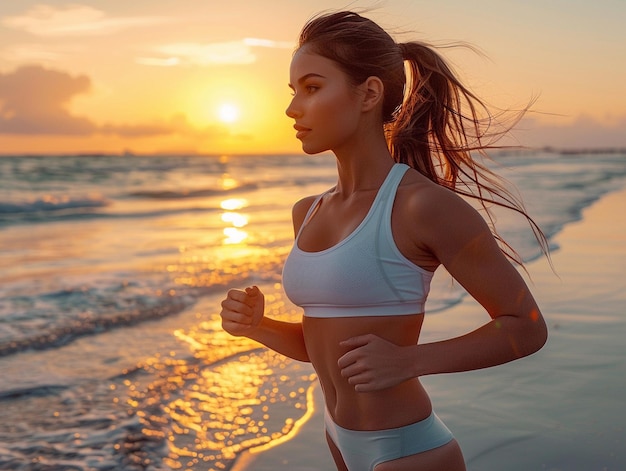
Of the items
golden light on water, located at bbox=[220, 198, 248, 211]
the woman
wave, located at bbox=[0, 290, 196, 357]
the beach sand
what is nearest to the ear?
the woman

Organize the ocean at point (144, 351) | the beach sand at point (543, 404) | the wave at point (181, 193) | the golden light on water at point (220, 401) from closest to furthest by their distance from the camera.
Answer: the beach sand at point (543, 404)
the golden light on water at point (220, 401)
the ocean at point (144, 351)
the wave at point (181, 193)

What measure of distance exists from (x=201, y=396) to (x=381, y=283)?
414cm

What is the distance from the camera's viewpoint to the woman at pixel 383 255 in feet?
6.54

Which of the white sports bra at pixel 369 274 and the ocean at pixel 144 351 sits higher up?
the white sports bra at pixel 369 274

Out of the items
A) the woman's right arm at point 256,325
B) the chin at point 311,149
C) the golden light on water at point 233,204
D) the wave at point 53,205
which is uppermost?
the chin at point 311,149

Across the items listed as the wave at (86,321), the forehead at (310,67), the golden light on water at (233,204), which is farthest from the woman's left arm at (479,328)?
the golden light on water at (233,204)

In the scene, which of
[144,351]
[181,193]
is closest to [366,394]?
[144,351]

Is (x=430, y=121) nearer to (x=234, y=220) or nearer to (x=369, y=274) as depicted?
(x=369, y=274)

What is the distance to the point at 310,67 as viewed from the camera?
2.27 meters

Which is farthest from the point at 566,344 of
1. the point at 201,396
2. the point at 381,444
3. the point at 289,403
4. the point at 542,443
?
the point at 381,444

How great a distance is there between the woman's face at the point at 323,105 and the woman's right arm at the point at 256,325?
525 millimetres

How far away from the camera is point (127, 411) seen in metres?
5.67

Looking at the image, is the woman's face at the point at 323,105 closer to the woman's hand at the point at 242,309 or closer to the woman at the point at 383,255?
the woman at the point at 383,255

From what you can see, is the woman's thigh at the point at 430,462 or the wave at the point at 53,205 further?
the wave at the point at 53,205
